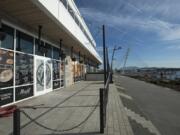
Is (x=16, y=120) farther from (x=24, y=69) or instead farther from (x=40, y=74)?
(x=40, y=74)

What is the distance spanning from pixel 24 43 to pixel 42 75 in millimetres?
→ 2930

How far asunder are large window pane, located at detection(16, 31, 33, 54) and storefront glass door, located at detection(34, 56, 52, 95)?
98 centimetres

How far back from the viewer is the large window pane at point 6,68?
340 inches

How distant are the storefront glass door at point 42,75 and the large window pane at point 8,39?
8.98 ft

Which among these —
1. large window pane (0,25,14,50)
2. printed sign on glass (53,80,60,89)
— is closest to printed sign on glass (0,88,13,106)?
large window pane (0,25,14,50)

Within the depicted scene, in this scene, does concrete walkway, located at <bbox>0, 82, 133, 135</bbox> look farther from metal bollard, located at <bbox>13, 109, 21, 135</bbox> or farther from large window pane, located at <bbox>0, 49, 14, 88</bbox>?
metal bollard, located at <bbox>13, 109, 21, 135</bbox>

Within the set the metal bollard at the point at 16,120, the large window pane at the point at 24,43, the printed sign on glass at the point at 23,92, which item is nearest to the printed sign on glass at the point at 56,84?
the printed sign on glass at the point at 23,92

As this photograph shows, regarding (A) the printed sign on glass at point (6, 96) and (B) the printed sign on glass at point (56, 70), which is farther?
(B) the printed sign on glass at point (56, 70)

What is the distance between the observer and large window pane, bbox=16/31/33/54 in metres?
10.2

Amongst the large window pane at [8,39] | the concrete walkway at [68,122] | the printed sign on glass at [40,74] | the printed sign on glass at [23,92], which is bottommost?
the concrete walkway at [68,122]

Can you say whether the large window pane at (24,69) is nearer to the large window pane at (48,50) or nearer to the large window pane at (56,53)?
the large window pane at (48,50)

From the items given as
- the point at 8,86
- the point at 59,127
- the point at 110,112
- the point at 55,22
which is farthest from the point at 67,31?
the point at 59,127

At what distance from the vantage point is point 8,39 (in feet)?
30.5

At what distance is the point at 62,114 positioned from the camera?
26.0 ft
